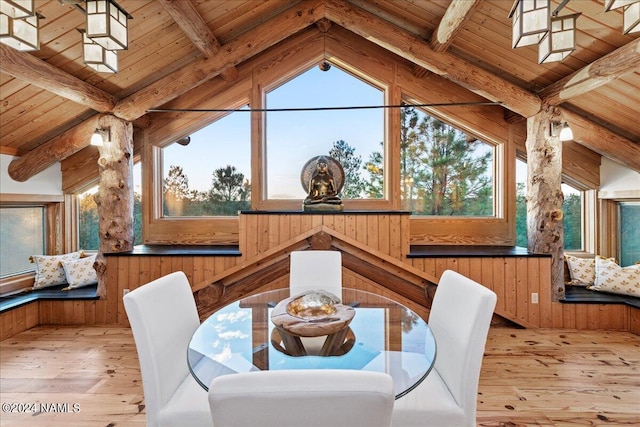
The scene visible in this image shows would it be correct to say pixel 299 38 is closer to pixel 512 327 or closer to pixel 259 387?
pixel 512 327

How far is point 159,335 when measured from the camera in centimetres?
151

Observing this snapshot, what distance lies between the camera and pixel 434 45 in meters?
3.34

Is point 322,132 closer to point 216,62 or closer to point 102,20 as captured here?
point 216,62

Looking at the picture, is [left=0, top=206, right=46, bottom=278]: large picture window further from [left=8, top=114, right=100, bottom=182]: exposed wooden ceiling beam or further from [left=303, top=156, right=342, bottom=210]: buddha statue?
[left=303, top=156, right=342, bottom=210]: buddha statue

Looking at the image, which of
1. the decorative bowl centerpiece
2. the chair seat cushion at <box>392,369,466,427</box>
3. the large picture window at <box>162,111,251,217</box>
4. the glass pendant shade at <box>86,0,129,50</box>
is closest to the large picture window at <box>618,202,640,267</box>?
the chair seat cushion at <box>392,369,466,427</box>

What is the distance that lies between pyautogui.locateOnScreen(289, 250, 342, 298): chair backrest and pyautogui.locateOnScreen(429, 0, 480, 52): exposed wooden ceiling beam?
85.9 inches

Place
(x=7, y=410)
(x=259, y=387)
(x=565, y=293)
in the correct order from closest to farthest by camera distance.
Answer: (x=259, y=387) < (x=7, y=410) < (x=565, y=293)

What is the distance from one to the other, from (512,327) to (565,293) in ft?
2.49

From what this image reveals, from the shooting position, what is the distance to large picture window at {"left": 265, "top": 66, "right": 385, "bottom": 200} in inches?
172

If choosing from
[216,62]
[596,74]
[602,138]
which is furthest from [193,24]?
[602,138]

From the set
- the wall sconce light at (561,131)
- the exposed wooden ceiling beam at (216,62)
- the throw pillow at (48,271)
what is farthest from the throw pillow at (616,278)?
the throw pillow at (48,271)

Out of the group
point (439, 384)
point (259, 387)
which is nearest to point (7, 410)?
point (259, 387)

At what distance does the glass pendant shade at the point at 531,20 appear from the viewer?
1881 mm

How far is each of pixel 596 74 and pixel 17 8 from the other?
389cm
